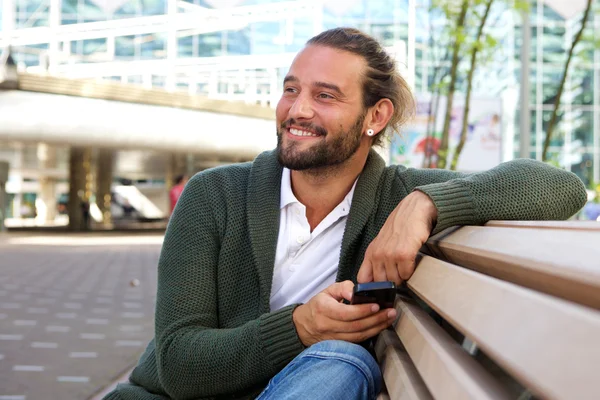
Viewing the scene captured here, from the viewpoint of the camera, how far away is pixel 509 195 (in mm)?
1910

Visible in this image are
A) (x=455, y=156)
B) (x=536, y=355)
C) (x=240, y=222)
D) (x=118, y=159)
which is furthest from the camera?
(x=118, y=159)

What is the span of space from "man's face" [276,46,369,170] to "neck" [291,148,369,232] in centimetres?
4

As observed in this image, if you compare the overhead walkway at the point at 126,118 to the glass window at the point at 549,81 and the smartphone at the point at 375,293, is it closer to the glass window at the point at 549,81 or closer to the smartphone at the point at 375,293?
the glass window at the point at 549,81

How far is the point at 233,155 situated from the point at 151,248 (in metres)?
8.82

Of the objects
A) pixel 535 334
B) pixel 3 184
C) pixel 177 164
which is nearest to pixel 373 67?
pixel 535 334

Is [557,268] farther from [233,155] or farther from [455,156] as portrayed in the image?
[233,155]

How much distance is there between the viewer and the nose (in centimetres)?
242

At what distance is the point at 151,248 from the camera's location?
1888 centimetres

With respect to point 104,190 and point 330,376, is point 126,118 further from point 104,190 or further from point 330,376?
point 330,376

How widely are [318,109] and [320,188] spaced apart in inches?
9.4

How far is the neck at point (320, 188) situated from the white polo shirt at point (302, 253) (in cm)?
6

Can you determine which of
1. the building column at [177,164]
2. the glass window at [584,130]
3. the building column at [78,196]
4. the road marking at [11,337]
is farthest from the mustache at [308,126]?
the glass window at [584,130]

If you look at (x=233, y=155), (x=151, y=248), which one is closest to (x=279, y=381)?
(x=151, y=248)

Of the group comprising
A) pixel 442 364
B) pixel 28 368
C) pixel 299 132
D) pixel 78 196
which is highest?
pixel 299 132
